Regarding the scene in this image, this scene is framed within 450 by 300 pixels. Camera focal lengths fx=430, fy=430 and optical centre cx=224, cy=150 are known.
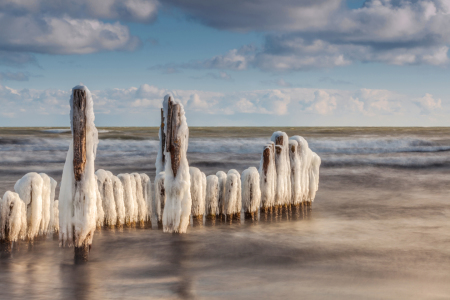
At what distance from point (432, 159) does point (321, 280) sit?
1909 cm

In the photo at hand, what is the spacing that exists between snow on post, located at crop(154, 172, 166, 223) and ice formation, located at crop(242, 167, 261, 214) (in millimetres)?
1560

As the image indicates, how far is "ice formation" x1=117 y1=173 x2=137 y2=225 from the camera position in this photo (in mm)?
6965

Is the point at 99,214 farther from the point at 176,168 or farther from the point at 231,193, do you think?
the point at 231,193

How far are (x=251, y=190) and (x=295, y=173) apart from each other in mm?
1229

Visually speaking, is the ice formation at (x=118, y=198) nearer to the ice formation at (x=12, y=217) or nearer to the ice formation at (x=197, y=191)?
the ice formation at (x=197, y=191)

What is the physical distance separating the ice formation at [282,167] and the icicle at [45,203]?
417 centimetres

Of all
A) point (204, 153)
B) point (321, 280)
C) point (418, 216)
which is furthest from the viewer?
point (204, 153)


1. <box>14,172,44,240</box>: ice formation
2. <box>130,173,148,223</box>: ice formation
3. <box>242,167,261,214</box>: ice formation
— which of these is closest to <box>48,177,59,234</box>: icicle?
<box>14,172,44,240</box>: ice formation

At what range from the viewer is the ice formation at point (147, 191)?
7.21 meters

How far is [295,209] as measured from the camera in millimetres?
8852

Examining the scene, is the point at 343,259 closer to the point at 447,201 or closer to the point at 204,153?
the point at 447,201

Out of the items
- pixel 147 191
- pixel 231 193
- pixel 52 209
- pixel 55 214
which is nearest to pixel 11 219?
pixel 52 209

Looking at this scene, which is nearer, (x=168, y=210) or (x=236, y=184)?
(x=168, y=210)

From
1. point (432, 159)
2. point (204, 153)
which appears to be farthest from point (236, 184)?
point (204, 153)
